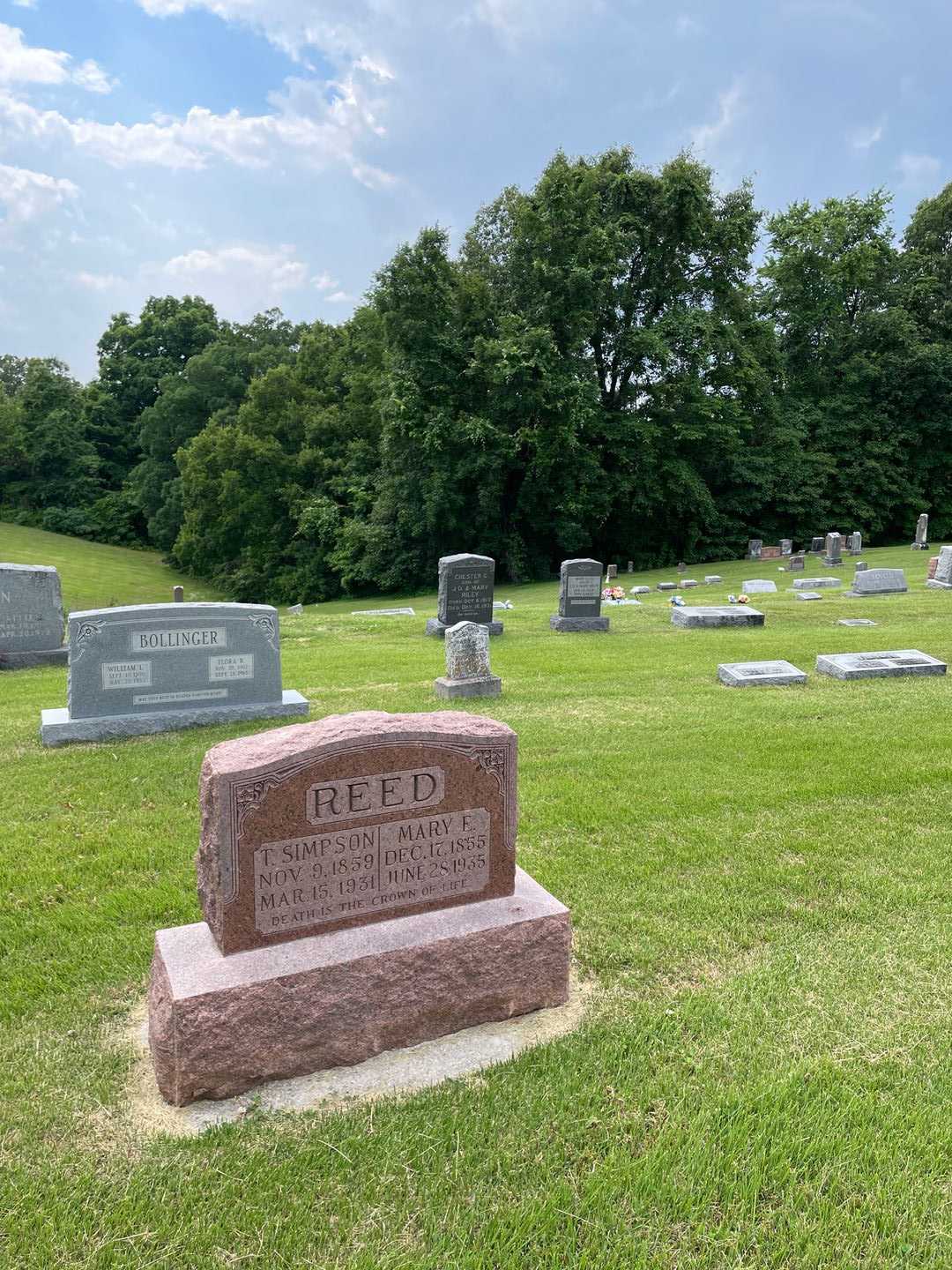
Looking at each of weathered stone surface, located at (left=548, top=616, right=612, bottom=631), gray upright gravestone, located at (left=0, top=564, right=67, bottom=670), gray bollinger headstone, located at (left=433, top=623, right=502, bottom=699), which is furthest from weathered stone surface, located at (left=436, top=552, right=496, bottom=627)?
gray upright gravestone, located at (left=0, top=564, right=67, bottom=670)

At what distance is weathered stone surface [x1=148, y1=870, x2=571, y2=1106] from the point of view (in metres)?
3.02

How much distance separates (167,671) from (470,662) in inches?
135

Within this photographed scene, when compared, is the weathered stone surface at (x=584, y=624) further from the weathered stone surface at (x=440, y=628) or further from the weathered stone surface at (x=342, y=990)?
the weathered stone surface at (x=342, y=990)

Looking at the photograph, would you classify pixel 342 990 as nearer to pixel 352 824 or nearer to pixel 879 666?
pixel 352 824

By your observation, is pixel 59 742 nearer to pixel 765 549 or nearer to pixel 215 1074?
pixel 215 1074

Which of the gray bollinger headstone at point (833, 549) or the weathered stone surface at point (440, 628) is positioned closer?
the weathered stone surface at point (440, 628)

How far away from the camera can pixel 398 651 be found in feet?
43.3

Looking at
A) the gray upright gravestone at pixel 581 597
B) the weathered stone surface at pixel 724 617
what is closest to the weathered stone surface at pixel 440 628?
the gray upright gravestone at pixel 581 597

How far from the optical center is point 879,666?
33.2 ft

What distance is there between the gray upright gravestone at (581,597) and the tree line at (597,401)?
14.7 m

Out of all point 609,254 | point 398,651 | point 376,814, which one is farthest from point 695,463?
point 376,814

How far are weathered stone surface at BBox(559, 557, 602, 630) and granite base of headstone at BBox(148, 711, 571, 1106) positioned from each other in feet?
38.9

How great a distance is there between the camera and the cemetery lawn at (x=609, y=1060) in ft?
8.05

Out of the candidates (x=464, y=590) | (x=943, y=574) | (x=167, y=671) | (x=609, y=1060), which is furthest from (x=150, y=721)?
(x=943, y=574)
